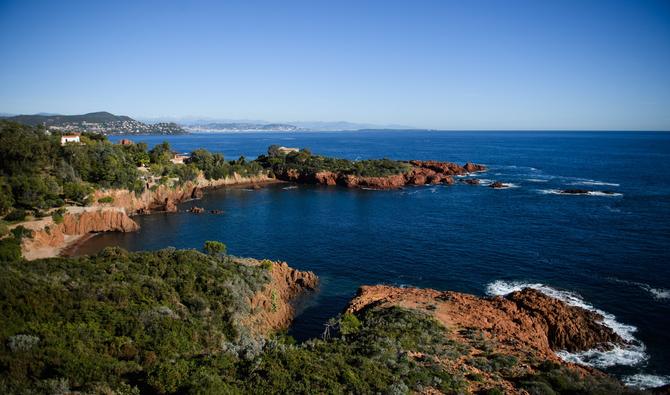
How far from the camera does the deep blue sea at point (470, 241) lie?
3550cm

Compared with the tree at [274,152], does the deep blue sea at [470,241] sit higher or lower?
lower

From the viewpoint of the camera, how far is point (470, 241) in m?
52.9

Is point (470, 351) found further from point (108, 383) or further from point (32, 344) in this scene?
point (32, 344)

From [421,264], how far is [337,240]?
13.0 meters

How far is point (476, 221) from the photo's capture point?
63031mm

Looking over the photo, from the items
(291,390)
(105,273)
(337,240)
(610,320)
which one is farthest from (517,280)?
(105,273)

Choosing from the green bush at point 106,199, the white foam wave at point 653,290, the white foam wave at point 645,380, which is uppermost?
the green bush at point 106,199

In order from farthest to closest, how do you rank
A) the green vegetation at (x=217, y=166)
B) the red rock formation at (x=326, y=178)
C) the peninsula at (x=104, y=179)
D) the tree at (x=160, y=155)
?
Result: 1. the red rock formation at (x=326, y=178)
2. the green vegetation at (x=217, y=166)
3. the tree at (x=160, y=155)
4. the peninsula at (x=104, y=179)

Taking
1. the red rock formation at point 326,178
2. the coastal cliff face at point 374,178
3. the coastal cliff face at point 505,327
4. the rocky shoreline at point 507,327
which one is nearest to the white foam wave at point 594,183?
the coastal cliff face at point 374,178

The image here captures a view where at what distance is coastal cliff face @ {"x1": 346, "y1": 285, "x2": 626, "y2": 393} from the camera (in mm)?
23875

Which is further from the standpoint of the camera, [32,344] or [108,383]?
[32,344]

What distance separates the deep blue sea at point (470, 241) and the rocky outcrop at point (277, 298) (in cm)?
138

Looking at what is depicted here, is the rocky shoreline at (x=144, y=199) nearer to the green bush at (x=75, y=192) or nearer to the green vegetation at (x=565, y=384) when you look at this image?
the green bush at (x=75, y=192)

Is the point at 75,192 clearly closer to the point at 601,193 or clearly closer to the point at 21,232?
the point at 21,232
